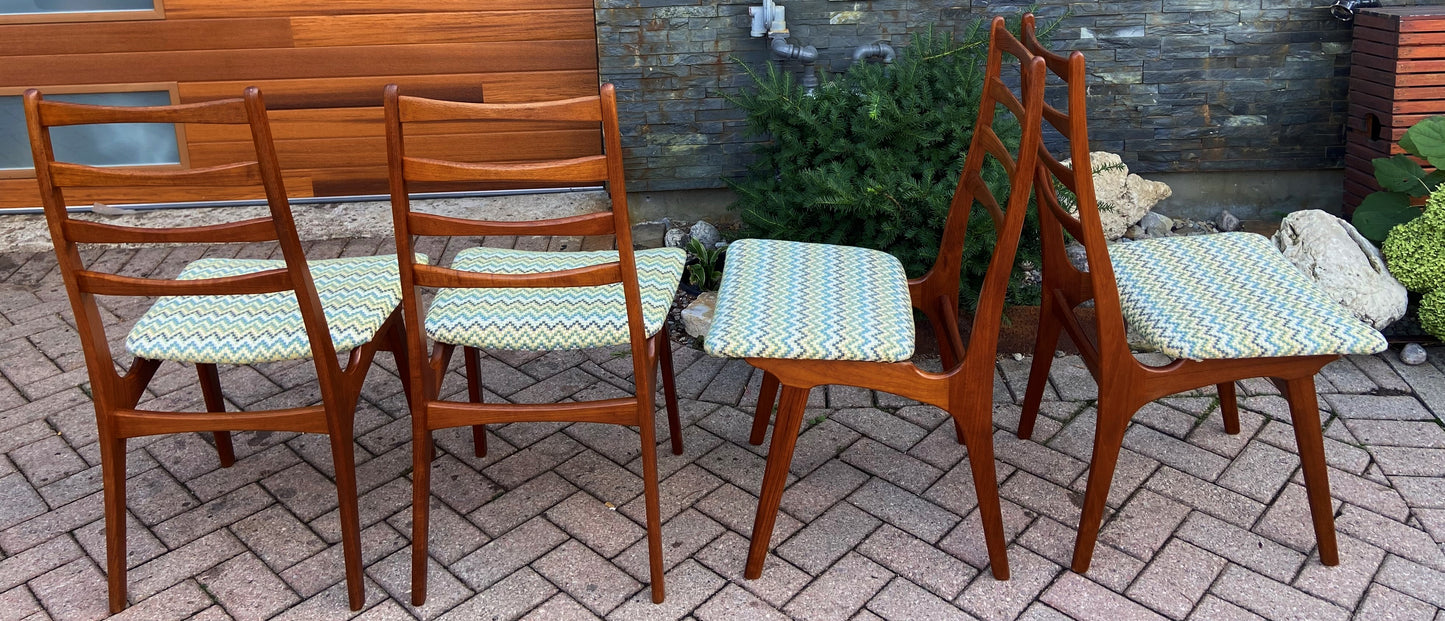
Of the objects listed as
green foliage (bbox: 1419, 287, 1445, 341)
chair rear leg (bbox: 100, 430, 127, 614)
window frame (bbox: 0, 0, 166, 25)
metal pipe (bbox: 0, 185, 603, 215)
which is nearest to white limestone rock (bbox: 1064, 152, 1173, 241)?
green foliage (bbox: 1419, 287, 1445, 341)

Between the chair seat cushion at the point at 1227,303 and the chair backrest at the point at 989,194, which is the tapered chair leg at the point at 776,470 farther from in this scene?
the chair seat cushion at the point at 1227,303

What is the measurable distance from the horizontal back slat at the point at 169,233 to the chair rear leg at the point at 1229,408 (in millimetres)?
2362

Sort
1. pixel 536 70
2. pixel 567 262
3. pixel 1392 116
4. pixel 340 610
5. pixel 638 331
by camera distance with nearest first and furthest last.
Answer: pixel 638 331 < pixel 340 610 < pixel 567 262 < pixel 1392 116 < pixel 536 70

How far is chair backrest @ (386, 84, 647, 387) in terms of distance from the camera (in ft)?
6.64

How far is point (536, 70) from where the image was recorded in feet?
15.3

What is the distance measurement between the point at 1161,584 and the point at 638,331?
1269 mm

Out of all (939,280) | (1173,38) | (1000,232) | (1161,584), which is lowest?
(1161,584)

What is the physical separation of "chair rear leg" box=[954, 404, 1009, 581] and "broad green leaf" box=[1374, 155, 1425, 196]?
86.0 inches

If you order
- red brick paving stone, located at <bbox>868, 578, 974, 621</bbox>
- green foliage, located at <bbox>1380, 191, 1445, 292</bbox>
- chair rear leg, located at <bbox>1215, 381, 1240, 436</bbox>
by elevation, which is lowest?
red brick paving stone, located at <bbox>868, 578, 974, 621</bbox>

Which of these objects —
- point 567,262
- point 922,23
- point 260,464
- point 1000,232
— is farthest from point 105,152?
point 1000,232

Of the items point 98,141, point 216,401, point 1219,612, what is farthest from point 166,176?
point 98,141

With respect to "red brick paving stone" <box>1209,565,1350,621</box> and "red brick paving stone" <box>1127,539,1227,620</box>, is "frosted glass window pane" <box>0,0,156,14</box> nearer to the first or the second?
"red brick paving stone" <box>1127,539,1227,620</box>

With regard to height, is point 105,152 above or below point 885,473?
above

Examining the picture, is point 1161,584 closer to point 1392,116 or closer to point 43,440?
point 1392,116
